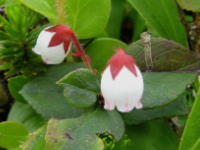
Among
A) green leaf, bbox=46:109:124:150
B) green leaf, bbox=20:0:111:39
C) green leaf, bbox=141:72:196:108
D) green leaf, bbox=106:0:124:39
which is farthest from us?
green leaf, bbox=106:0:124:39

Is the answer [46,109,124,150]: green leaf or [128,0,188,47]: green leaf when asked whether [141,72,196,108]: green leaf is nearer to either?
[46,109,124,150]: green leaf

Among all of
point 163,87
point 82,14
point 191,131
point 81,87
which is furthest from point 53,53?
point 191,131

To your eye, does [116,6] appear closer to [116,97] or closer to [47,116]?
[47,116]

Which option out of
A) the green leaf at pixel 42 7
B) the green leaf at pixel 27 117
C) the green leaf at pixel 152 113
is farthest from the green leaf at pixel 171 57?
the green leaf at pixel 27 117

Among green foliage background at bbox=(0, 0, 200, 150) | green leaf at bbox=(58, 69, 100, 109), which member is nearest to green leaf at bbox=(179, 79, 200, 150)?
green foliage background at bbox=(0, 0, 200, 150)

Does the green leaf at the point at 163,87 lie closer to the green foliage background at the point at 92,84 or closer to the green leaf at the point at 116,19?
the green foliage background at the point at 92,84
